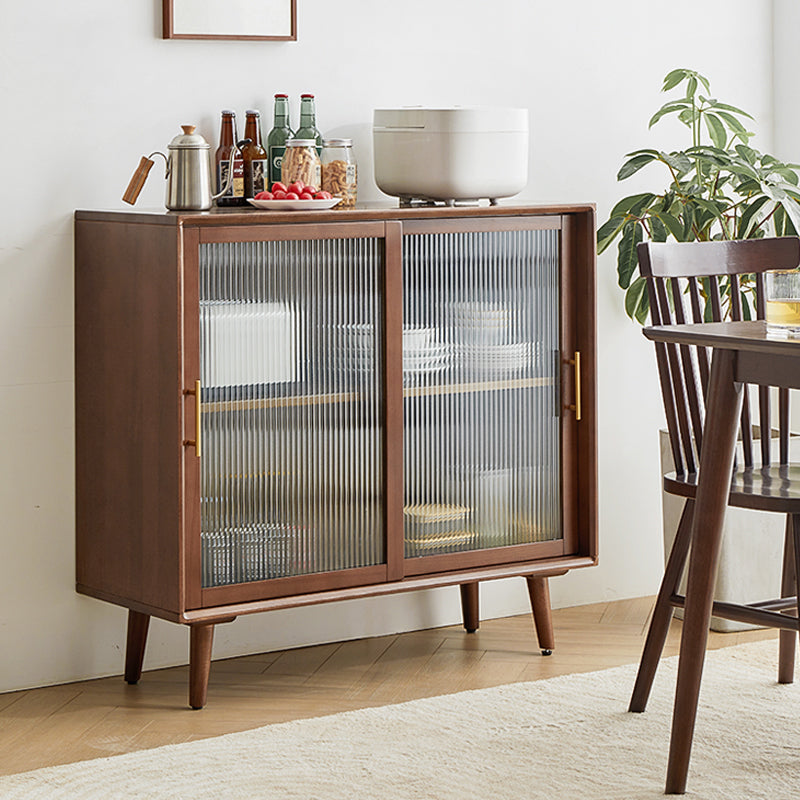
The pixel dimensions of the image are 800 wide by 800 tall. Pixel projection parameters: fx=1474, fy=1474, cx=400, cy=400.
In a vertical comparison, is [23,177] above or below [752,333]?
above

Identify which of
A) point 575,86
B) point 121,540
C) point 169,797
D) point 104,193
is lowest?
point 169,797

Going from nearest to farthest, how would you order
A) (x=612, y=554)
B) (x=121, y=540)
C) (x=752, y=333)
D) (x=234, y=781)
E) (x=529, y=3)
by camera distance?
(x=752, y=333)
(x=234, y=781)
(x=121, y=540)
(x=529, y=3)
(x=612, y=554)

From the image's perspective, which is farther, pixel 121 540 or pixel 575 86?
pixel 575 86

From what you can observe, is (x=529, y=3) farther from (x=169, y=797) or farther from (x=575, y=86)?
(x=169, y=797)

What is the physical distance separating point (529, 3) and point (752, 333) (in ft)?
5.45

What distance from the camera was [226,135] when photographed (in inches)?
136

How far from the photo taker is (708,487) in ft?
8.85

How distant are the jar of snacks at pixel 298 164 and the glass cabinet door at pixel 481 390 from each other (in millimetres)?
276

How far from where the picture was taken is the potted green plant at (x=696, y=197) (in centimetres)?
384

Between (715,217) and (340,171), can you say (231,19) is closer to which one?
(340,171)

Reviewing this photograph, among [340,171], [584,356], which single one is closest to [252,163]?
[340,171]

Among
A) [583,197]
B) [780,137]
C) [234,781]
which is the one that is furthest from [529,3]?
[234,781]

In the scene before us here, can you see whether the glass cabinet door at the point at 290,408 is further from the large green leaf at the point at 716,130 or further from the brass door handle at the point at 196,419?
the large green leaf at the point at 716,130

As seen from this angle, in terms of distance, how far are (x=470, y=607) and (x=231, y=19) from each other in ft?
5.30
